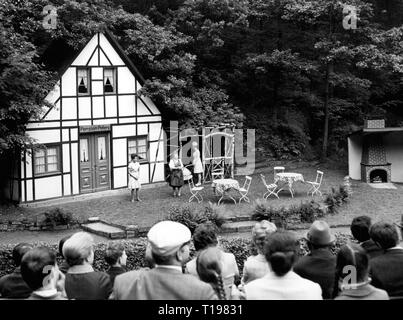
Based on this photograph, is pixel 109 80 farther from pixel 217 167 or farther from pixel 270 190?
pixel 270 190

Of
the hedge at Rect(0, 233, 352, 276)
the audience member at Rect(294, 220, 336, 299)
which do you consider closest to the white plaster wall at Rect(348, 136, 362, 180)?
the hedge at Rect(0, 233, 352, 276)

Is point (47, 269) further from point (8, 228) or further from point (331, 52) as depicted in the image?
point (331, 52)

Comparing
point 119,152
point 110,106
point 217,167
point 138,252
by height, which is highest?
point 110,106

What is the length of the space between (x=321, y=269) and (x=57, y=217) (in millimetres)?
11594

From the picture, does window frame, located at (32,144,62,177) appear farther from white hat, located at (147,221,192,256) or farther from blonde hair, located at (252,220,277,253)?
white hat, located at (147,221,192,256)

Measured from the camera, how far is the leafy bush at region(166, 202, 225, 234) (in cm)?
1479

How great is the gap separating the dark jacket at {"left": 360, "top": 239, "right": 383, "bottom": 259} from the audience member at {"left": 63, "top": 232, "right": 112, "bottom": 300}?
113 inches

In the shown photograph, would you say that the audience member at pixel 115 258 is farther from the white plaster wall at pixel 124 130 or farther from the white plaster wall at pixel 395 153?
→ the white plaster wall at pixel 395 153

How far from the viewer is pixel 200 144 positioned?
25.5 metres

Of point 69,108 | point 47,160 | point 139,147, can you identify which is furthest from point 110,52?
point 47,160

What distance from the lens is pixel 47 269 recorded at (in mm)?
4840

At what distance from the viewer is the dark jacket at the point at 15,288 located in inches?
222

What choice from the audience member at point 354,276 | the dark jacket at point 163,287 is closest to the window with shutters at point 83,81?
the audience member at point 354,276
